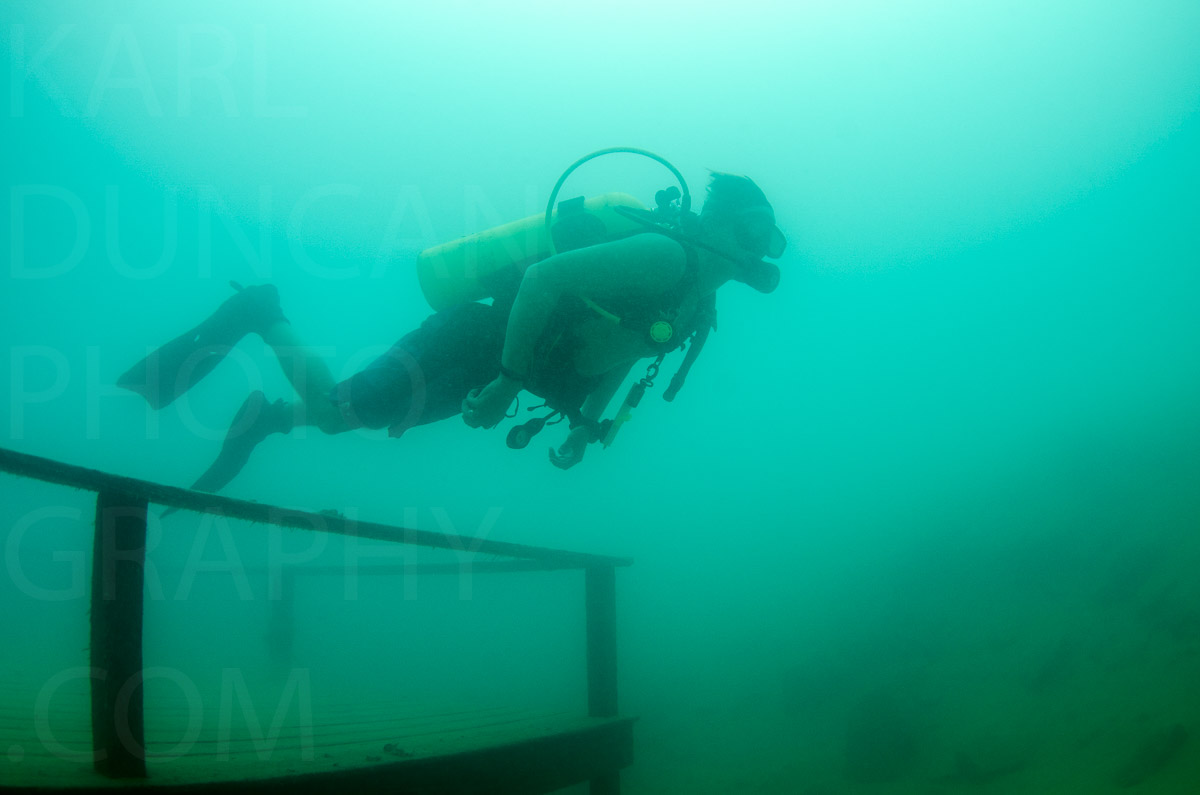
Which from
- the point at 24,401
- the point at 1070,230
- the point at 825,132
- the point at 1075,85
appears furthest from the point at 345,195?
the point at 1070,230

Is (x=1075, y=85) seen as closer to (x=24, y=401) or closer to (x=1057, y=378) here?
(x=1057, y=378)

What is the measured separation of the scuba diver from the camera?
2.89m

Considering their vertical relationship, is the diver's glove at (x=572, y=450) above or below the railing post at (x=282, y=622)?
above

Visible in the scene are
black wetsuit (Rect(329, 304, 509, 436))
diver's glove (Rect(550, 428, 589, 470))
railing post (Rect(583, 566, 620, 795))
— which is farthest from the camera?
railing post (Rect(583, 566, 620, 795))

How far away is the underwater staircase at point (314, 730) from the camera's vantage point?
178cm

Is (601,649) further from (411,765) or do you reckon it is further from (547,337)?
(547,337)

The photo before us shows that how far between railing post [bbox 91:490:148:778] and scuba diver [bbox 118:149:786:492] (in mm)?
1420

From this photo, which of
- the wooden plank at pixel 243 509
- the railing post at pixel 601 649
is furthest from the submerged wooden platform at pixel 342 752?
the wooden plank at pixel 243 509

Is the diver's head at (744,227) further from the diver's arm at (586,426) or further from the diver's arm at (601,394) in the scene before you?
the diver's arm at (601,394)

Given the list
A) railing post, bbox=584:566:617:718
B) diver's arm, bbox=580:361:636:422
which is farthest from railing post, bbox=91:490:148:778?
railing post, bbox=584:566:617:718

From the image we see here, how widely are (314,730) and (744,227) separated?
3284 mm

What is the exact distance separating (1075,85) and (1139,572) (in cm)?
6770

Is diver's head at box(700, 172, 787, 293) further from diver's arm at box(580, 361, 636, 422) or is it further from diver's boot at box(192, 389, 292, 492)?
diver's boot at box(192, 389, 292, 492)

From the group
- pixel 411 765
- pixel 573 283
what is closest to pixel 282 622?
pixel 411 765
